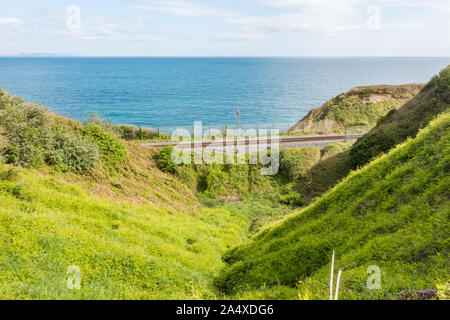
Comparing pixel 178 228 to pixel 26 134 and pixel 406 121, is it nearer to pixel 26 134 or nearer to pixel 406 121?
pixel 26 134

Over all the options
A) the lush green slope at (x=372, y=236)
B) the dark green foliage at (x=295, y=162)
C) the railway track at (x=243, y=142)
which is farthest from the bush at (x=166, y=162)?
the lush green slope at (x=372, y=236)

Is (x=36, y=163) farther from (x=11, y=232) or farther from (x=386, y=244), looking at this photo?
(x=386, y=244)

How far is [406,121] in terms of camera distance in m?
25.3

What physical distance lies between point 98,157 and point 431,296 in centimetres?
1764

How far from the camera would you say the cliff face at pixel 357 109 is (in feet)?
166

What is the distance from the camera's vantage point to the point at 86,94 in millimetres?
121562

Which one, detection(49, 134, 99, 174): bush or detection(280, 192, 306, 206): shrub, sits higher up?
detection(49, 134, 99, 174): bush

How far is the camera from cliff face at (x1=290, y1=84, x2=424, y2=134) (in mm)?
50625

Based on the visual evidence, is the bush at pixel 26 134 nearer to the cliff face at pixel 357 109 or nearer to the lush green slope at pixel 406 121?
the lush green slope at pixel 406 121

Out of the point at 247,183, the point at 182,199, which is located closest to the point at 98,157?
the point at 182,199

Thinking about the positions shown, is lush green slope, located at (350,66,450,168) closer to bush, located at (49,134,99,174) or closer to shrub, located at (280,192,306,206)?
shrub, located at (280,192,306,206)

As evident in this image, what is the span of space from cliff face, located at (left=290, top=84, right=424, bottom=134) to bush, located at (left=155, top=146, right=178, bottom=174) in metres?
28.0

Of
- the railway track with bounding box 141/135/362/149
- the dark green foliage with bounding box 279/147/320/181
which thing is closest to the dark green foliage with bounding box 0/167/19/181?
the railway track with bounding box 141/135/362/149

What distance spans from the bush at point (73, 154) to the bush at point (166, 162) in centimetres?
714
